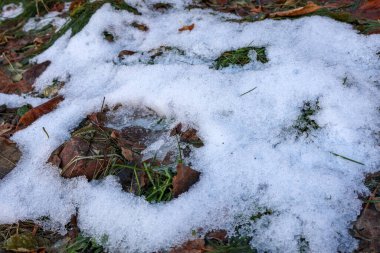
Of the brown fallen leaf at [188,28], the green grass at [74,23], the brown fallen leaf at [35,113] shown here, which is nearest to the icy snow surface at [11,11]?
the green grass at [74,23]

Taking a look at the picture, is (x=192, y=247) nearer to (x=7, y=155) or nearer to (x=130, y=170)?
(x=130, y=170)

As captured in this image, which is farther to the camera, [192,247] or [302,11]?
[302,11]

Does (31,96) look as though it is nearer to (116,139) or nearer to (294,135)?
(116,139)

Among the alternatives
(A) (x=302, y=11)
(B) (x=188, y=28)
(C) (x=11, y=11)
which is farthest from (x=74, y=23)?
(A) (x=302, y=11)

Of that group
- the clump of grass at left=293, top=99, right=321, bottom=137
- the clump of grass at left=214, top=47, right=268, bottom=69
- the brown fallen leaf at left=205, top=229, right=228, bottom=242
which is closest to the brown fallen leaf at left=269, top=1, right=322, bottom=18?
the clump of grass at left=214, top=47, right=268, bottom=69

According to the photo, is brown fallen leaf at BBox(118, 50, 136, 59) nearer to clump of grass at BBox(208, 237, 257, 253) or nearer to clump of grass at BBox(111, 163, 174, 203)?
clump of grass at BBox(111, 163, 174, 203)

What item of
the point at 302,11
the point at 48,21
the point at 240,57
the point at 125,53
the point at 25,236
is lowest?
the point at 25,236
